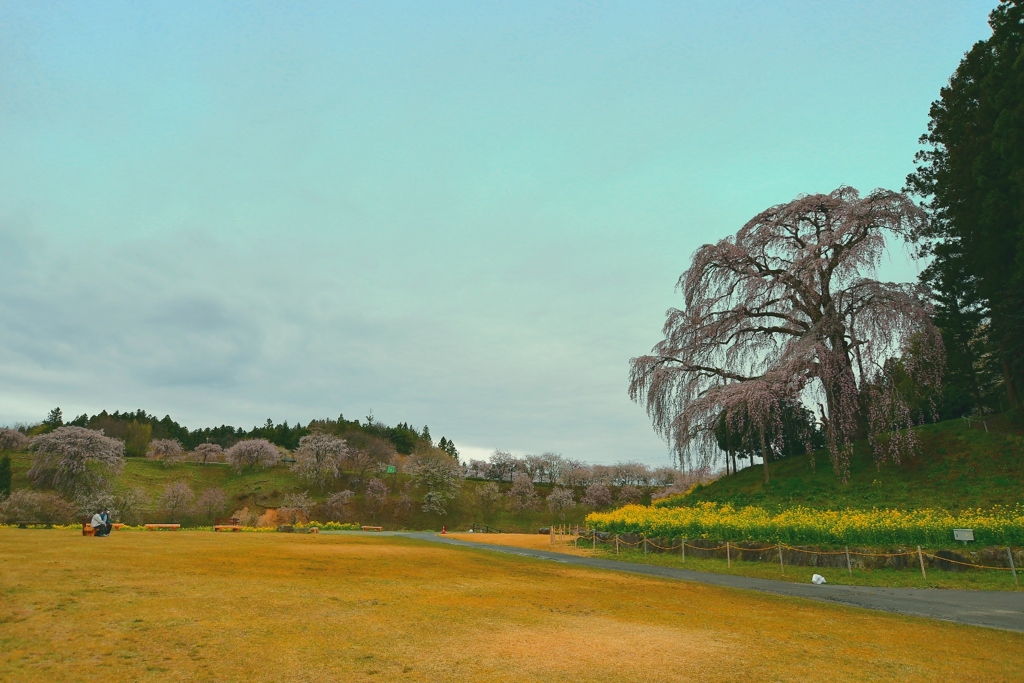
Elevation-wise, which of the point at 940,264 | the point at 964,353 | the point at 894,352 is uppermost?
the point at 940,264

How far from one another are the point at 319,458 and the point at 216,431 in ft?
234

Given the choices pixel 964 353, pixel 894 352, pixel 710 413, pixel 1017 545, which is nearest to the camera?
pixel 1017 545

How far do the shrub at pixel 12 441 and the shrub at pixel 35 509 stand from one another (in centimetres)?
6539

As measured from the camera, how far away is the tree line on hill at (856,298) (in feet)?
90.0

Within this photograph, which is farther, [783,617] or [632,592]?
[632,592]

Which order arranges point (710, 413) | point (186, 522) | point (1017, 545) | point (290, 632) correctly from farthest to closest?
point (186, 522) < point (710, 413) < point (1017, 545) < point (290, 632)

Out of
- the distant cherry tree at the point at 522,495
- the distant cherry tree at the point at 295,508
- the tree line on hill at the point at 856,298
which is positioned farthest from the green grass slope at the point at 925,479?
the distant cherry tree at the point at 522,495

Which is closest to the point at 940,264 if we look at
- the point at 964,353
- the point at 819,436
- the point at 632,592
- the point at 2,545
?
the point at 964,353

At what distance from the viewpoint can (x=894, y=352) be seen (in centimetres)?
2755

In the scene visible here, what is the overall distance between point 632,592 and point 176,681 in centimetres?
1169

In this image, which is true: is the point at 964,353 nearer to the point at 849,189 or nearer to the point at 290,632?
the point at 849,189

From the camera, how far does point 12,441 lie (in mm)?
92312

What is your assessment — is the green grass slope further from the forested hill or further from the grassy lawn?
the forested hill

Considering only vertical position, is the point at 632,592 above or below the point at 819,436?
below
